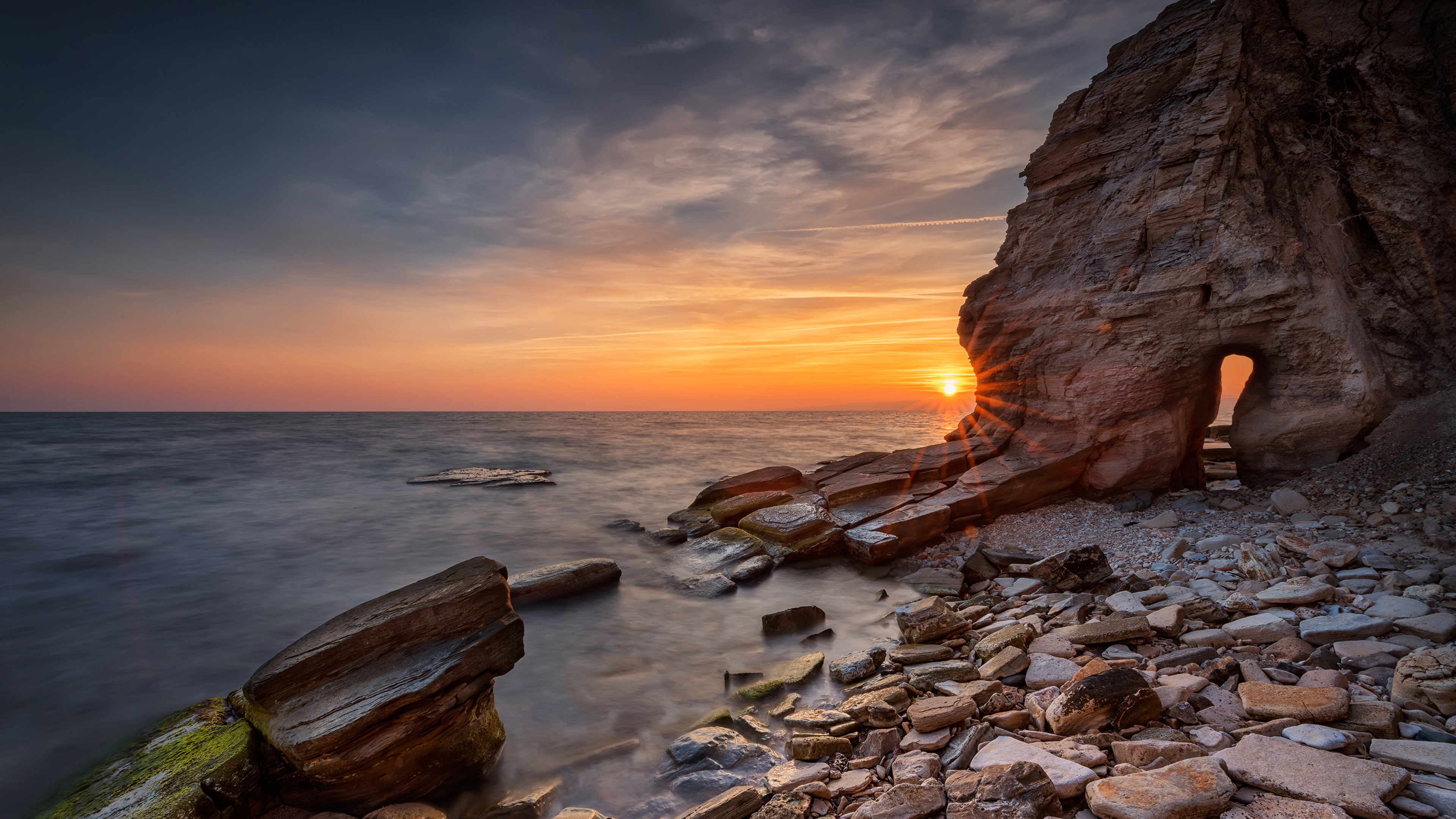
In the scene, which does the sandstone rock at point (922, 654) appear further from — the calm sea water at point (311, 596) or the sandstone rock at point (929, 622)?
the calm sea water at point (311, 596)

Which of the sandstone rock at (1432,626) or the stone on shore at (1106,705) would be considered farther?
the sandstone rock at (1432,626)

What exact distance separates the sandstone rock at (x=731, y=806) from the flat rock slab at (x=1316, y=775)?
3.06m

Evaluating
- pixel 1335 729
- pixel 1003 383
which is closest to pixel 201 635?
pixel 1335 729

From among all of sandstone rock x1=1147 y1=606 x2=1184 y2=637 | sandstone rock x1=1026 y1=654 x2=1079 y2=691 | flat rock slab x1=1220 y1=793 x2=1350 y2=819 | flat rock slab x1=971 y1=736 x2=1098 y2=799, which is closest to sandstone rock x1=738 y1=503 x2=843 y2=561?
sandstone rock x1=1026 y1=654 x2=1079 y2=691

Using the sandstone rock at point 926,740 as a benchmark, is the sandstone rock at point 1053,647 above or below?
above

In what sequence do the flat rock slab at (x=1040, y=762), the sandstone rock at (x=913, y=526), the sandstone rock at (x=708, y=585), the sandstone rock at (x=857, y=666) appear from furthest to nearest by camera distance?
the sandstone rock at (x=913, y=526) < the sandstone rock at (x=708, y=585) < the sandstone rock at (x=857, y=666) < the flat rock slab at (x=1040, y=762)

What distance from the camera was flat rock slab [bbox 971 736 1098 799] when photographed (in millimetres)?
3408

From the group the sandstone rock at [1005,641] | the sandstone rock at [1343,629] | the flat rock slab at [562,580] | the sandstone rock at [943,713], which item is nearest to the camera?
the sandstone rock at [943,713]

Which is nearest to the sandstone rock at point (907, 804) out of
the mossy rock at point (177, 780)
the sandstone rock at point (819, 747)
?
the sandstone rock at point (819, 747)

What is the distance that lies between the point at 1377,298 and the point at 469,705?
597 inches

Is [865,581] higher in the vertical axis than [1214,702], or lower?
lower

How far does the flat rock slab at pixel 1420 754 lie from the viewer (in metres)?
3.24

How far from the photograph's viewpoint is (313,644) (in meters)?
5.01

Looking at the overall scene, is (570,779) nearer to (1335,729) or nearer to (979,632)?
(979,632)
